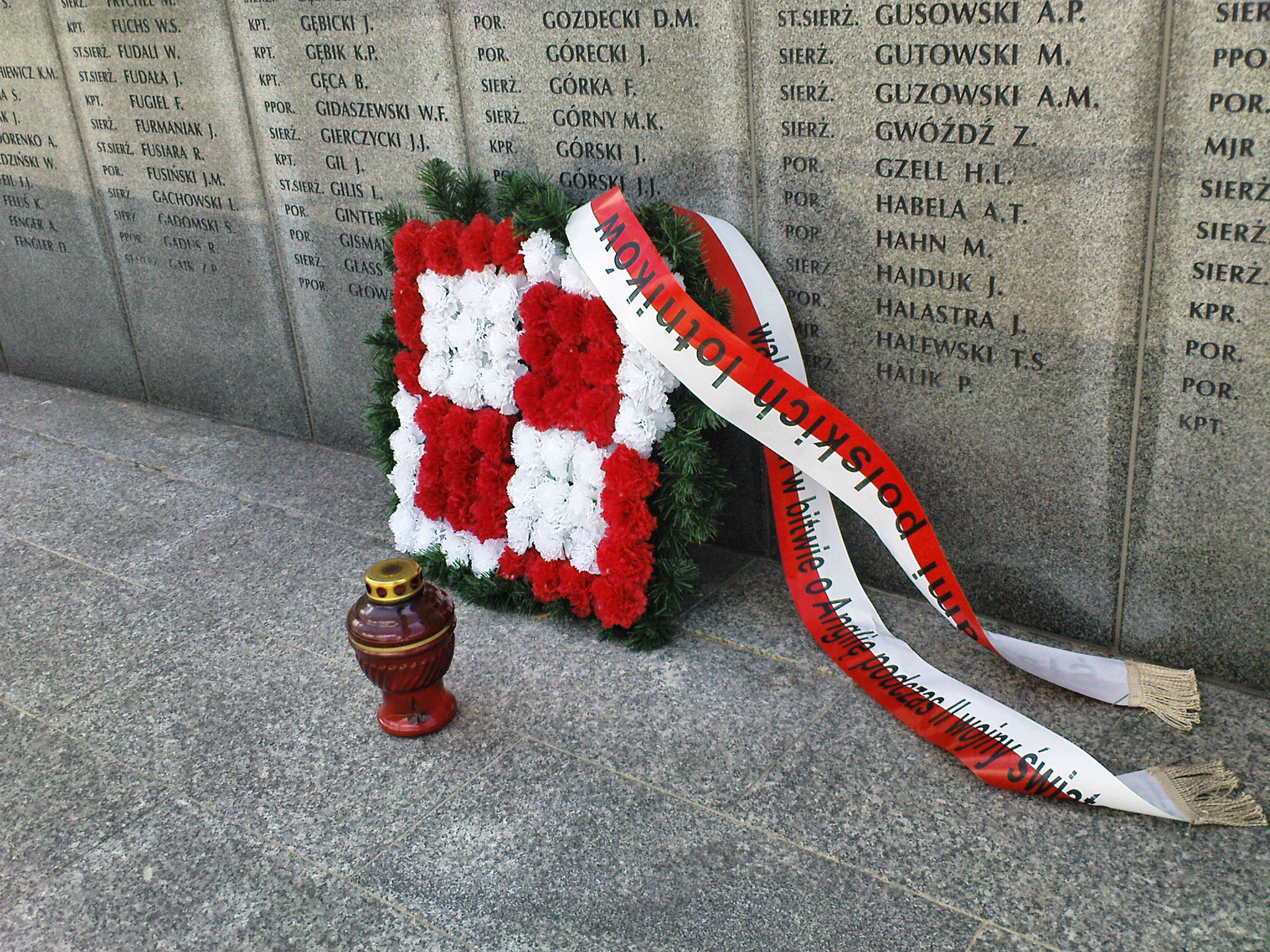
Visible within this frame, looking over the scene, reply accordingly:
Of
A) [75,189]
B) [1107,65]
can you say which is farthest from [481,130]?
[75,189]

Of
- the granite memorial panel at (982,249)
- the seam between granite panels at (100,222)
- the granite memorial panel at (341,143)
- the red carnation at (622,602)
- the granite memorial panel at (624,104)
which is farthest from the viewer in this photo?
the seam between granite panels at (100,222)

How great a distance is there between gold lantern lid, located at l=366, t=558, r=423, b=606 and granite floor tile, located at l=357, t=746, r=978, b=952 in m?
0.55

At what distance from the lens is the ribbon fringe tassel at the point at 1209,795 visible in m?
2.92

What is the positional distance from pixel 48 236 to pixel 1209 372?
228 inches

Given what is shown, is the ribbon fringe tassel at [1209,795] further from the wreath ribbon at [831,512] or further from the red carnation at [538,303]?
the red carnation at [538,303]

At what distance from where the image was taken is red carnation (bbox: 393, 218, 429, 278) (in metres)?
4.15

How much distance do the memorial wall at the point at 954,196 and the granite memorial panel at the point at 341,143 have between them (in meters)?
0.01

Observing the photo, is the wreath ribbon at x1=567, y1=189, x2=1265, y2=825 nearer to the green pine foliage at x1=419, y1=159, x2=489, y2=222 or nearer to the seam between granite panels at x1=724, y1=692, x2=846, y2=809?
the seam between granite panels at x1=724, y1=692, x2=846, y2=809

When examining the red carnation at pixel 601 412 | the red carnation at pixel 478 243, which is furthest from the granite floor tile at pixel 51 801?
the red carnation at pixel 478 243

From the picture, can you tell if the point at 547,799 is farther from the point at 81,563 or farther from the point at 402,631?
the point at 81,563

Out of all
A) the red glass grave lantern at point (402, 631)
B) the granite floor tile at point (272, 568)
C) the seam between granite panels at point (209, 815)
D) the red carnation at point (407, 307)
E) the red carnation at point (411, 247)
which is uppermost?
the red carnation at point (411, 247)

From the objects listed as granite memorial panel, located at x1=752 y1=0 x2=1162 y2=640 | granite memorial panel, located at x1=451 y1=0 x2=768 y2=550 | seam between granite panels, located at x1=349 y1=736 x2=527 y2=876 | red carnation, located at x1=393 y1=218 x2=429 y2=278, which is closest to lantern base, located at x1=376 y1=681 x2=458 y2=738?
seam between granite panels, located at x1=349 y1=736 x2=527 y2=876

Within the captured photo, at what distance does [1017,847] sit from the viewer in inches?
114

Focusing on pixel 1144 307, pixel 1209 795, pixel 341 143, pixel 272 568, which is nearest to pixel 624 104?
pixel 341 143
